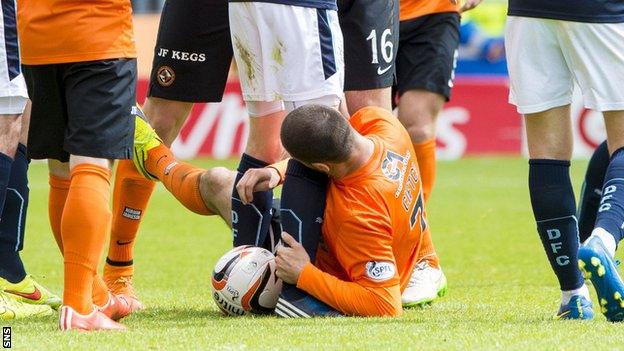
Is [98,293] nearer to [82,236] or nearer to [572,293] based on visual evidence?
[82,236]

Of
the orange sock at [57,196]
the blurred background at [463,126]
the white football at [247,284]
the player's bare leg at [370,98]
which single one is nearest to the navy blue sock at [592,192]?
the player's bare leg at [370,98]

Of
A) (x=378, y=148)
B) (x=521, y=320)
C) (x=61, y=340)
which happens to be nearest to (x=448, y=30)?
(x=378, y=148)

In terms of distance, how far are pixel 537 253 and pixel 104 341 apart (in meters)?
4.43

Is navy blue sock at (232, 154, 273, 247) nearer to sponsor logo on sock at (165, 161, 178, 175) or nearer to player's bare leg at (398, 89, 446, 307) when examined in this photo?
sponsor logo on sock at (165, 161, 178, 175)

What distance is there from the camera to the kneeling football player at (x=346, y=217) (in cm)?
478

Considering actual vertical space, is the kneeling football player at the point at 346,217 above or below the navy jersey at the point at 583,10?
below

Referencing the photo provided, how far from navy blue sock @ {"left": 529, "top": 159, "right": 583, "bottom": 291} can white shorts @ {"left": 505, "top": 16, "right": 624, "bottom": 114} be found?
265 mm

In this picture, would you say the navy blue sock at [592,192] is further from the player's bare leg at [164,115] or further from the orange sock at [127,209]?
the orange sock at [127,209]

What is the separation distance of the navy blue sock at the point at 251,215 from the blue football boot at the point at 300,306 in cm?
55

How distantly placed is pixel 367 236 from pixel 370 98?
1.04m

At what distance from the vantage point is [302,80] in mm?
5039

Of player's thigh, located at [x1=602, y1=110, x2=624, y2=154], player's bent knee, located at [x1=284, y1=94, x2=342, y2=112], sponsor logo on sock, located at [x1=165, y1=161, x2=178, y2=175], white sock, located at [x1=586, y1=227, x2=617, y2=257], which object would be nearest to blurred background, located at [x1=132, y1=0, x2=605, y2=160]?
sponsor logo on sock, located at [x1=165, y1=161, x2=178, y2=175]

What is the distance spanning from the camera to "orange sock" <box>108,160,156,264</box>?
5.81 meters

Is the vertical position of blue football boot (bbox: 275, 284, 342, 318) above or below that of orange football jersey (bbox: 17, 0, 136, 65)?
below
